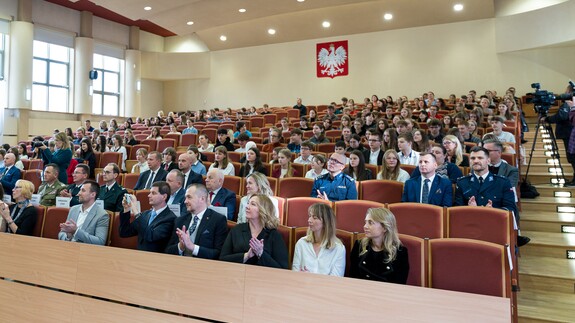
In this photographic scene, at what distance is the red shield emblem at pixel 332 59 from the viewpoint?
12219mm

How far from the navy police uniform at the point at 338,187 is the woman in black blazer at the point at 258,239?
3.51 ft

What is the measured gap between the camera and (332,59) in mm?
12391

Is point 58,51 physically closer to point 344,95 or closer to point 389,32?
point 344,95

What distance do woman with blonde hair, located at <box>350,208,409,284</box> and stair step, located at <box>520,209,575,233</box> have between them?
2.07m

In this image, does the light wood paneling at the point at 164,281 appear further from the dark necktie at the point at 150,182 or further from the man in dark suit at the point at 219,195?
the dark necktie at the point at 150,182

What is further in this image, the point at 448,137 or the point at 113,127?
the point at 113,127

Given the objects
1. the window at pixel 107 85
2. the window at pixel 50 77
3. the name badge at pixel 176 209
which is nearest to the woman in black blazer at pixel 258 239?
the name badge at pixel 176 209

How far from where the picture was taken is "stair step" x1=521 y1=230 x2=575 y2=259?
3209 millimetres

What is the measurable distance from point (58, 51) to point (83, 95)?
1.27 metres

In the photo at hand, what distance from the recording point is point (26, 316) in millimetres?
2312

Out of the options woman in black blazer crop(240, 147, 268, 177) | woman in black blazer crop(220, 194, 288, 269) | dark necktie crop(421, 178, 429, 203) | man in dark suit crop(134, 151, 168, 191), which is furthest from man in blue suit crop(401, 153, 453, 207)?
man in dark suit crop(134, 151, 168, 191)

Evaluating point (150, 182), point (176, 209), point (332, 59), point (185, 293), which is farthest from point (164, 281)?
point (332, 59)

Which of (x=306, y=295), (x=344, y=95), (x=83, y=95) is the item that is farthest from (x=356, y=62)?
(x=306, y=295)

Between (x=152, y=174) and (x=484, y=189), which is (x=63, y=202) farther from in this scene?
(x=484, y=189)
